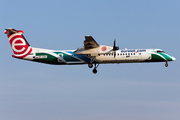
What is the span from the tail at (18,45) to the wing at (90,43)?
715 centimetres

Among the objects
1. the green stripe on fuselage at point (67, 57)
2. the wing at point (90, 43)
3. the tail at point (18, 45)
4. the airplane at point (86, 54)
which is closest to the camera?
the wing at point (90, 43)

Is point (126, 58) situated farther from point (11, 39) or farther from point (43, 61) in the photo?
point (11, 39)

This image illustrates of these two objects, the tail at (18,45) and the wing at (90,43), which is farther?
the tail at (18,45)

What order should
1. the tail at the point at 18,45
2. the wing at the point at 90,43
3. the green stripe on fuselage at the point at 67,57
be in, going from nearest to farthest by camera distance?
the wing at the point at 90,43 < the green stripe on fuselage at the point at 67,57 < the tail at the point at 18,45

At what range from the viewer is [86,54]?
120 feet

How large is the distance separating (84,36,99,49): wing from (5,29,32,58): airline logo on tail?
7.26 metres

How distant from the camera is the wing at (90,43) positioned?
1358 inches

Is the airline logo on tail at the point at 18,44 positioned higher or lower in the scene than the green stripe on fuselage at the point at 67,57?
higher

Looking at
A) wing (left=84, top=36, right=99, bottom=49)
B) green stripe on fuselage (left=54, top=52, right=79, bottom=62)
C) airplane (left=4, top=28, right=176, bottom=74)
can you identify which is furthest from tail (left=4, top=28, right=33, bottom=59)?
wing (left=84, top=36, right=99, bottom=49)

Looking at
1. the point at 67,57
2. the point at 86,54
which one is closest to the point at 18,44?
the point at 67,57

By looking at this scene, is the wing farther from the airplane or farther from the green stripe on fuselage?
the green stripe on fuselage

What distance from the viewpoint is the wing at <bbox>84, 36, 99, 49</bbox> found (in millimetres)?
34500

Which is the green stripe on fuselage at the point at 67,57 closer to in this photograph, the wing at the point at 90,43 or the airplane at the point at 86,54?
the airplane at the point at 86,54

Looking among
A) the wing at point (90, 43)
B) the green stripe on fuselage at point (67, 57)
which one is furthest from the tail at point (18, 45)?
the wing at point (90, 43)
